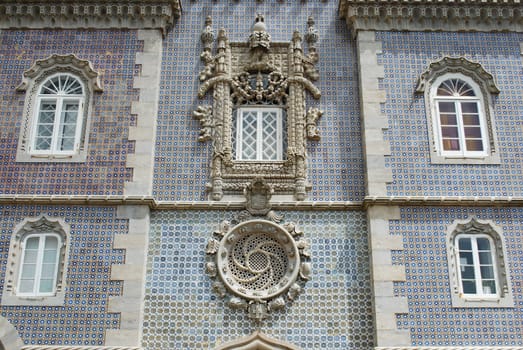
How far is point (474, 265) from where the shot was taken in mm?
13594

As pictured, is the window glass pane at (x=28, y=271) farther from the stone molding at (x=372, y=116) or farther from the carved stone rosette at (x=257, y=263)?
the stone molding at (x=372, y=116)

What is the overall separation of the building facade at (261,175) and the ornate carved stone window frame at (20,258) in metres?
0.04

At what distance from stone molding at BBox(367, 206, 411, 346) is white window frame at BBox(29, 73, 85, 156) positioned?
6374 millimetres

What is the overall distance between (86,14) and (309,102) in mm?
5443

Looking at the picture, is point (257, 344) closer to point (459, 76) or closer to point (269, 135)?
point (269, 135)

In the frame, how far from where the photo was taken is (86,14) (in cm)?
1568

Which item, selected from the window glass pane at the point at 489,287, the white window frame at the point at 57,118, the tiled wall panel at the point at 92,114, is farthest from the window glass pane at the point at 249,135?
the window glass pane at the point at 489,287

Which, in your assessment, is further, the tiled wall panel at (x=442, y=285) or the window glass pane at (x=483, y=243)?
the window glass pane at (x=483, y=243)

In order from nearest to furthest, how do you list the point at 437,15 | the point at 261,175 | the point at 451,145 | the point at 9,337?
the point at 9,337, the point at 261,175, the point at 451,145, the point at 437,15

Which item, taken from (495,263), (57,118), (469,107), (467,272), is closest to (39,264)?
(57,118)

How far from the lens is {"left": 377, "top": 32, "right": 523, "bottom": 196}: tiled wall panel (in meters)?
14.2

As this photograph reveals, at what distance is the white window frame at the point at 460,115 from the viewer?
1454 centimetres

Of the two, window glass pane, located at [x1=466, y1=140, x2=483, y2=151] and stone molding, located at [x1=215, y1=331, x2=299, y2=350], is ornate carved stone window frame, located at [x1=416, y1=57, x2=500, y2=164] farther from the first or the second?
stone molding, located at [x1=215, y1=331, x2=299, y2=350]

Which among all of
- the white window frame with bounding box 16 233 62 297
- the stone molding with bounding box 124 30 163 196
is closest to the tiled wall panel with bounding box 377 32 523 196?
the stone molding with bounding box 124 30 163 196
